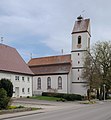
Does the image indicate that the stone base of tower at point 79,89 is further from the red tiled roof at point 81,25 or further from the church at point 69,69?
the red tiled roof at point 81,25

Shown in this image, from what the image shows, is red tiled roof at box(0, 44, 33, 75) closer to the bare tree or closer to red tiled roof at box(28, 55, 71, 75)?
the bare tree

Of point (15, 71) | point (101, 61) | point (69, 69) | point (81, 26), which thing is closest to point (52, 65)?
point (69, 69)

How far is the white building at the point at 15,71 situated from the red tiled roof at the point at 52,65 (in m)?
15.6

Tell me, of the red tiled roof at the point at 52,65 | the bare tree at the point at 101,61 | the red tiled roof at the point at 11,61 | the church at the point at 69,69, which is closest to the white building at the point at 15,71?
the red tiled roof at the point at 11,61

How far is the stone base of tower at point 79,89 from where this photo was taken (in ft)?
238

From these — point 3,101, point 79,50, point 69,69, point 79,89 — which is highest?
point 79,50

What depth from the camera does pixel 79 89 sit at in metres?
73.4

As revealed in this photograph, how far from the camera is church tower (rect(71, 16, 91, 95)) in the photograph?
2888 inches

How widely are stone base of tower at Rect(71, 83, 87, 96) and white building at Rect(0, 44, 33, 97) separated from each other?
53.1 ft

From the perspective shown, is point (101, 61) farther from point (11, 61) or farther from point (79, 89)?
point (11, 61)

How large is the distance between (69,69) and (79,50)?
5988 mm

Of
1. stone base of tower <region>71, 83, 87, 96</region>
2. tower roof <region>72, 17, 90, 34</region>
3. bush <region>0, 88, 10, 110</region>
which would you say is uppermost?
tower roof <region>72, 17, 90, 34</region>

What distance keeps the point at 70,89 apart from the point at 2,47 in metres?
24.7

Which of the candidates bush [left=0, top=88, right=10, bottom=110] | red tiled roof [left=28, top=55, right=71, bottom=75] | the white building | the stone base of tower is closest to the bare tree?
the stone base of tower
